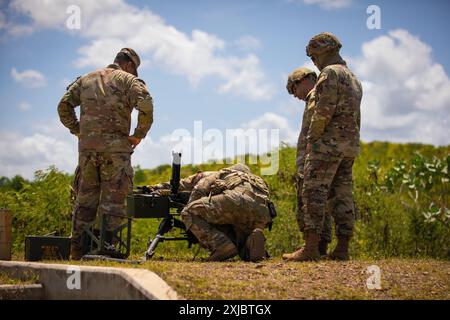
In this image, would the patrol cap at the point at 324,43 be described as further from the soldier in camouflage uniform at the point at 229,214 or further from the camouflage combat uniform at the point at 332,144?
the soldier in camouflage uniform at the point at 229,214

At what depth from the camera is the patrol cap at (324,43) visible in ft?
28.5

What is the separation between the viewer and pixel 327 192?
328 inches

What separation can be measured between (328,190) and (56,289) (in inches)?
132

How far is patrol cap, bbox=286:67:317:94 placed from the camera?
9.24 meters

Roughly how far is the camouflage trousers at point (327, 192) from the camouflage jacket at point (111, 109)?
2.04m

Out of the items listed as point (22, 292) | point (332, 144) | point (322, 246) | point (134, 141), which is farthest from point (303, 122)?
point (22, 292)

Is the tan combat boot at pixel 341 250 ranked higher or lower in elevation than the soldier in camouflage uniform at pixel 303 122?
lower

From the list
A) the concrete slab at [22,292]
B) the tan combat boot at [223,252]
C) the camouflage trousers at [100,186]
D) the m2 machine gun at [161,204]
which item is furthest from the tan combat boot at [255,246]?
the concrete slab at [22,292]

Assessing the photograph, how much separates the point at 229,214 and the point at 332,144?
1.47 metres

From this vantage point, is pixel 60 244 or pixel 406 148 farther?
pixel 406 148

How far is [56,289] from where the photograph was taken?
6.72 m
